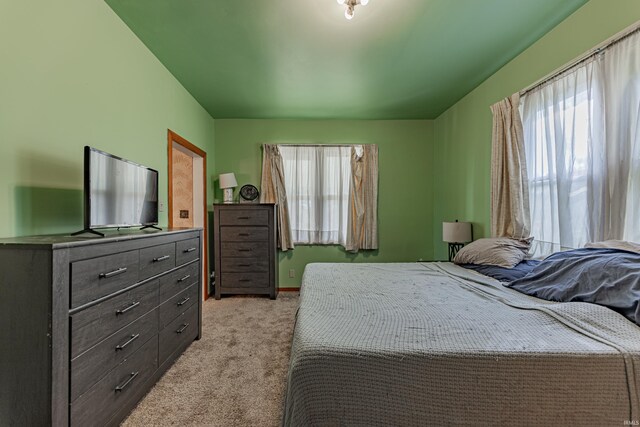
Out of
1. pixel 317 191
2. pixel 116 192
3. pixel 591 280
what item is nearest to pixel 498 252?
pixel 591 280

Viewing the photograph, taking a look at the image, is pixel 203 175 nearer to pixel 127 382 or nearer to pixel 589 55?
pixel 127 382

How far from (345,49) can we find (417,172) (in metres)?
2.38

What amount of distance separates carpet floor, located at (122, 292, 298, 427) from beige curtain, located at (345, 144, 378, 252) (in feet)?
5.59

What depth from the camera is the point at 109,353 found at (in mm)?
1309

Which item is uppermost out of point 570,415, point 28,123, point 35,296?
point 28,123

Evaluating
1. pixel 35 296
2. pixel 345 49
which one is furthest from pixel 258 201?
pixel 35 296

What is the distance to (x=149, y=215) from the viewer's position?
204 centimetres

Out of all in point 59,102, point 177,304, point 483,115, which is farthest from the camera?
point 483,115

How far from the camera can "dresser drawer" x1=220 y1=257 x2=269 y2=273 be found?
143 inches

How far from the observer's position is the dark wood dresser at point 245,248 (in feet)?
11.8

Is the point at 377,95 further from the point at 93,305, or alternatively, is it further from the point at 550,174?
the point at 93,305

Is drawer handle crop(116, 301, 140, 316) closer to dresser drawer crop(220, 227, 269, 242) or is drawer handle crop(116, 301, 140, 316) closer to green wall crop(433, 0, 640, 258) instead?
dresser drawer crop(220, 227, 269, 242)

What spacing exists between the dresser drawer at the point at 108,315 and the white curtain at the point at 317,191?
2.53 meters

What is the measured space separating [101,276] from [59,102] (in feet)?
3.37
